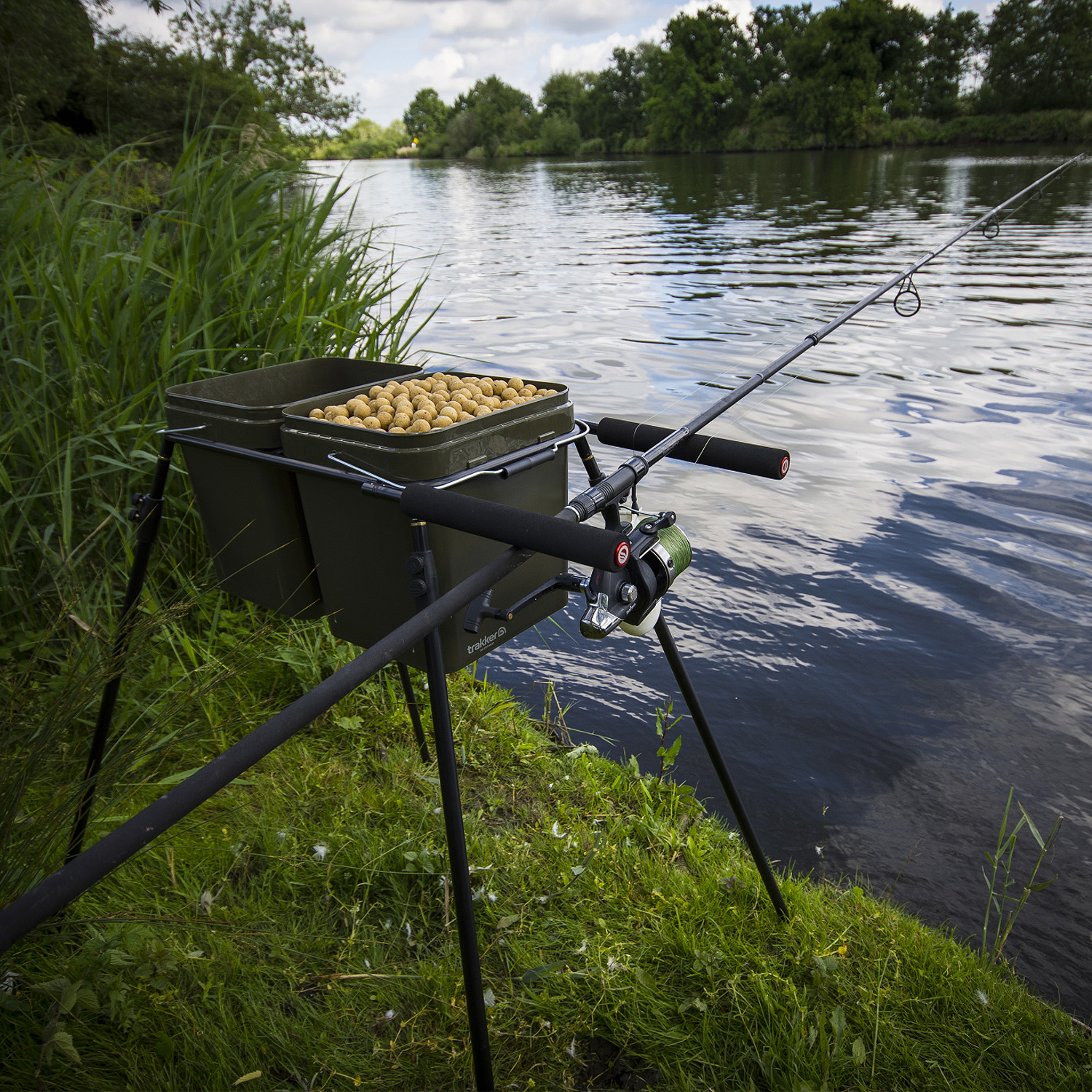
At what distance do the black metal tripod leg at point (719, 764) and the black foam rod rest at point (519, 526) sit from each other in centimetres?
62

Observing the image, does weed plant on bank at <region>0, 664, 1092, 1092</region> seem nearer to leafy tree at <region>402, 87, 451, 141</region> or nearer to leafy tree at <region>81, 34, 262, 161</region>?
leafy tree at <region>81, 34, 262, 161</region>

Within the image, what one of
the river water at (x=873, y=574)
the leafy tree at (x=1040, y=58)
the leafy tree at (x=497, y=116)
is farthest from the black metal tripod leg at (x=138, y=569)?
the leafy tree at (x=497, y=116)

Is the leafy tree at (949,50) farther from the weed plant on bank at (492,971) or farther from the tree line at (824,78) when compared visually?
the weed plant on bank at (492,971)

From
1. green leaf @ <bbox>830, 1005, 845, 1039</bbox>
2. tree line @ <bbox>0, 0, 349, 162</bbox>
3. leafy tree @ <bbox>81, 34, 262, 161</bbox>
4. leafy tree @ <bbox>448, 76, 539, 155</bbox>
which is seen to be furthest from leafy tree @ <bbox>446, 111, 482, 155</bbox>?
green leaf @ <bbox>830, 1005, 845, 1039</bbox>

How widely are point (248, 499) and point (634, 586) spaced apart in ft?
3.18

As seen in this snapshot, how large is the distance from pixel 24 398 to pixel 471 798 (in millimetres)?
2109

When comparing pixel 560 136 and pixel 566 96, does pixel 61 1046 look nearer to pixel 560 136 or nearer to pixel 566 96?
pixel 560 136

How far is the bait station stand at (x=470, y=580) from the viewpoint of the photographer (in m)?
0.83

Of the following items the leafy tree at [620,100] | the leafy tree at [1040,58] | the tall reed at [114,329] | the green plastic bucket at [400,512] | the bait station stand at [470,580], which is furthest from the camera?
the leafy tree at [620,100]

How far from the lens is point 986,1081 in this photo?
1686 millimetres

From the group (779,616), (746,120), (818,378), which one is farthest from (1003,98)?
(779,616)

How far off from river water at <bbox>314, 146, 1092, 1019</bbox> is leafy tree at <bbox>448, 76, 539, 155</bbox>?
9692cm

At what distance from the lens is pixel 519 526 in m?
1.15

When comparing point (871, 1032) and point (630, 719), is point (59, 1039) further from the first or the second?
point (630, 719)
